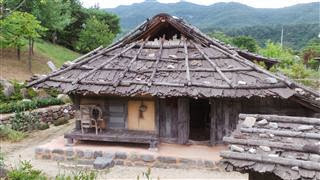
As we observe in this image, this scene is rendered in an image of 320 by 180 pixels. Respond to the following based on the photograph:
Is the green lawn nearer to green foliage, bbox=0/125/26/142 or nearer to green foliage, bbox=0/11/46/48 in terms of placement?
green foliage, bbox=0/11/46/48

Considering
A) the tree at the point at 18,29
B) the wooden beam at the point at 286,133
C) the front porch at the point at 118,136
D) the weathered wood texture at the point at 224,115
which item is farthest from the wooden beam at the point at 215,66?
the tree at the point at 18,29

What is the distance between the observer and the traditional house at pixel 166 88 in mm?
13477

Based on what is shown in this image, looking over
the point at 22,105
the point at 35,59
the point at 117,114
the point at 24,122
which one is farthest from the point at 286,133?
the point at 35,59

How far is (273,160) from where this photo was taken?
222 inches

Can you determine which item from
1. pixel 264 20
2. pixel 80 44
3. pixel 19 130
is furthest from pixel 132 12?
pixel 19 130

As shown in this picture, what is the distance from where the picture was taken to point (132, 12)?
127 m

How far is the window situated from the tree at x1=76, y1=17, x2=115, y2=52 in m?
18.3

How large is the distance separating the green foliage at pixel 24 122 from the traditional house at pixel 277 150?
42.1ft

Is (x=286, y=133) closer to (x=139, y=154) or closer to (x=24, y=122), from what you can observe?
(x=139, y=154)

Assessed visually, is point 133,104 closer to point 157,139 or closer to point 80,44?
point 157,139

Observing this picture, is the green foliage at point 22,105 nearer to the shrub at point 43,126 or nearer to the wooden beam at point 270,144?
the shrub at point 43,126

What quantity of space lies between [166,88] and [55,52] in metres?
19.6

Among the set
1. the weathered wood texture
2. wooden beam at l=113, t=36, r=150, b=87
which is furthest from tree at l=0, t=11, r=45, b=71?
the weathered wood texture

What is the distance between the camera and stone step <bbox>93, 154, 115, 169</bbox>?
13.1 m
